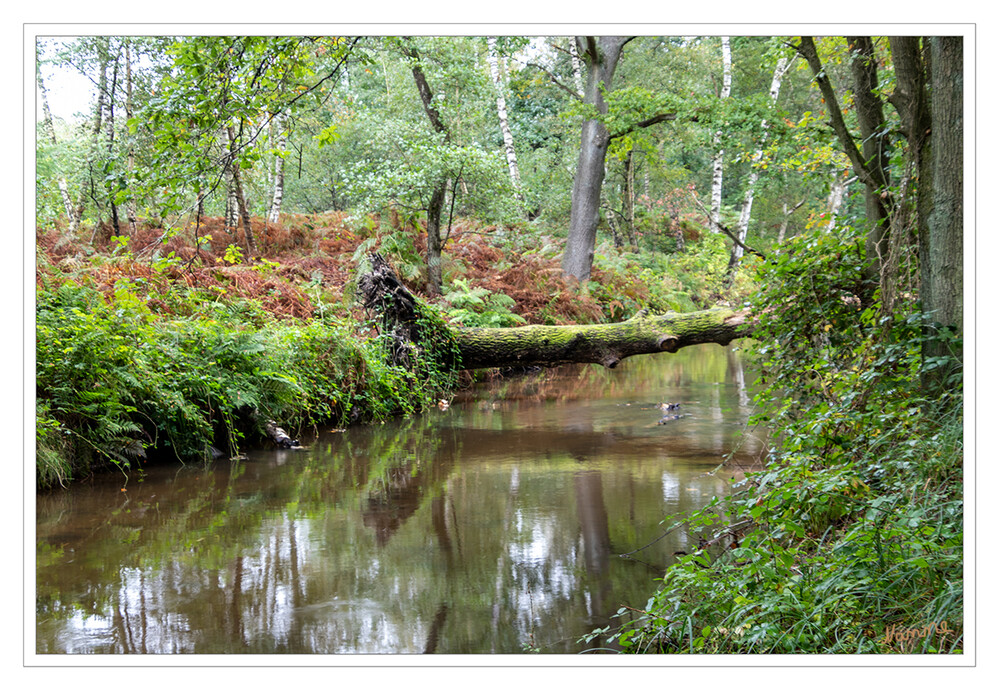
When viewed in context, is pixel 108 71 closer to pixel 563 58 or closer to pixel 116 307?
pixel 116 307

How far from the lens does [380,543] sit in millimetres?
4027

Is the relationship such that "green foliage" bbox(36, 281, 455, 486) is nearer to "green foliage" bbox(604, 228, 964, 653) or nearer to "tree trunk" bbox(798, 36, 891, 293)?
"green foliage" bbox(604, 228, 964, 653)

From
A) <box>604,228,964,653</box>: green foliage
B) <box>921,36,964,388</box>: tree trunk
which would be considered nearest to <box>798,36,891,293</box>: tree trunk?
<box>604,228,964,653</box>: green foliage

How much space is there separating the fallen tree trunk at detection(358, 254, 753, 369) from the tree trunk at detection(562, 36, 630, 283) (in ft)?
16.9

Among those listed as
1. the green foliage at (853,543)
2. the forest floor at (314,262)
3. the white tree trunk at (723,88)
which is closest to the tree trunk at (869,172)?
the green foliage at (853,543)

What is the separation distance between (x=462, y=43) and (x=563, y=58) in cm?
906

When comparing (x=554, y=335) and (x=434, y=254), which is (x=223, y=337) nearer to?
(x=554, y=335)

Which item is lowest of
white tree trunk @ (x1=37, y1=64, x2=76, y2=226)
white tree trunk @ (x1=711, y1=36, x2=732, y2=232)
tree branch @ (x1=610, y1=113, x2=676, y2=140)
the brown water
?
the brown water

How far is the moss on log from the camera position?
908 cm

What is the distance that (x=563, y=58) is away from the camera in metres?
20.6

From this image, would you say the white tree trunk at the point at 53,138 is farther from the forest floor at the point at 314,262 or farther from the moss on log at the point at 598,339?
the moss on log at the point at 598,339

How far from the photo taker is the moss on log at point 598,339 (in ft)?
29.8
